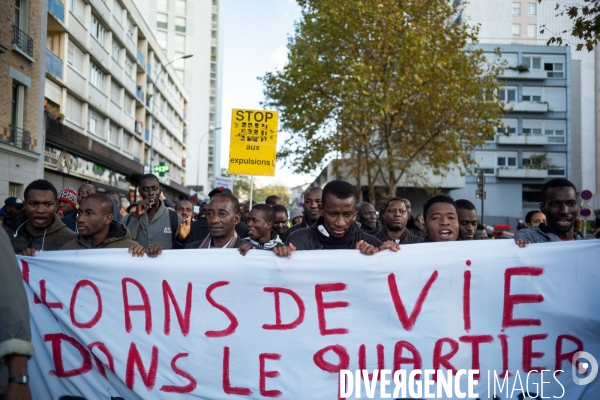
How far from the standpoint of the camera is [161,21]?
6700 centimetres

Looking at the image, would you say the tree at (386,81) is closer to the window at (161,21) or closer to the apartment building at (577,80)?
the apartment building at (577,80)

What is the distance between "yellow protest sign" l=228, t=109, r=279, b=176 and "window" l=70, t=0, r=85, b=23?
61.7ft

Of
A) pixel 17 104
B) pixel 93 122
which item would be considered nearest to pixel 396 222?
pixel 17 104

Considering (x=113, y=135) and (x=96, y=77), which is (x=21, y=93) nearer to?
(x=96, y=77)

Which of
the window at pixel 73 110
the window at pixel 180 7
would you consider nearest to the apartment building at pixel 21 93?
the window at pixel 73 110

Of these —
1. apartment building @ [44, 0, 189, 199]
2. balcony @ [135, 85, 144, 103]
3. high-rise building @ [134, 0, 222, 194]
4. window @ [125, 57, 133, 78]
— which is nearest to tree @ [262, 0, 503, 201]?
apartment building @ [44, 0, 189, 199]

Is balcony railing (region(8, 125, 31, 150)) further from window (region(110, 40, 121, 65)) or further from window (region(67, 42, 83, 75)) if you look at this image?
window (region(110, 40, 121, 65))

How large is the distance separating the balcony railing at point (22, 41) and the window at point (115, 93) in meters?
14.6

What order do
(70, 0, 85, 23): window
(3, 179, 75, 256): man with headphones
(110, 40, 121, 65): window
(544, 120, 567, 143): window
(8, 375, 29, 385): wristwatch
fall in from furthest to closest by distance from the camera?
1. (544, 120, 567, 143): window
2. (110, 40, 121, 65): window
3. (70, 0, 85, 23): window
4. (3, 179, 75, 256): man with headphones
5. (8, 375, 29, 385): wristwatch

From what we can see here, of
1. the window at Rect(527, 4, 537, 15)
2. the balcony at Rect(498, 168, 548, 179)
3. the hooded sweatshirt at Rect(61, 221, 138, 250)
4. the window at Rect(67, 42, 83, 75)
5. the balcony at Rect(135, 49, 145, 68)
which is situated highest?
the window at Rect(527, 4, 537, 15)

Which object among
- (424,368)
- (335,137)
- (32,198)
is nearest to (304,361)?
(424,368)

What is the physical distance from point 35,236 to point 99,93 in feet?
91.5

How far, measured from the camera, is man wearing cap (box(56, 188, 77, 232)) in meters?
7.18

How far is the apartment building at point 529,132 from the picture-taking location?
49.7 meters
